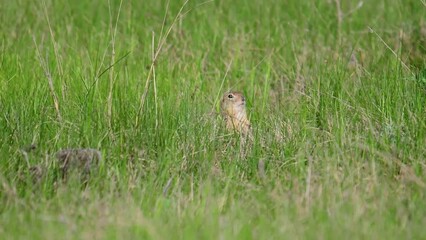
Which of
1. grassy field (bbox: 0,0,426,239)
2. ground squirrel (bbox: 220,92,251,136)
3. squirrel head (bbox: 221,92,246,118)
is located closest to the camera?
grassy field (bbox: 0,0,426,239)

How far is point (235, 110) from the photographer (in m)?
6.95

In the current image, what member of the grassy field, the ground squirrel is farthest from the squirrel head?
the grassy field

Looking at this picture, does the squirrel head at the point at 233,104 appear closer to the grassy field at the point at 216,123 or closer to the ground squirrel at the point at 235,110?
the ground squirrel at the point at 235,110

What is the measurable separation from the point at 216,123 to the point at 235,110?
567 millimetres

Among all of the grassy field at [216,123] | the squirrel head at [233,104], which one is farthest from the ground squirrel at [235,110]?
the grassy field at [216,123]

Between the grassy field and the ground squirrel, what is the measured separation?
100mm

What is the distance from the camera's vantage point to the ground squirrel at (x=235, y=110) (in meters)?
6.66

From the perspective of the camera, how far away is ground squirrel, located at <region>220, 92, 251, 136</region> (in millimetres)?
6660

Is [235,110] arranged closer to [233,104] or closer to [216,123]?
[233,104]

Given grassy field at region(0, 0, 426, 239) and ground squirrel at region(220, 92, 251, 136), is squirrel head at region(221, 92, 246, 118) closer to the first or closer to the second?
ground squirrel at region(220, 92, 251, 136)

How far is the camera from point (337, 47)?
314 inches

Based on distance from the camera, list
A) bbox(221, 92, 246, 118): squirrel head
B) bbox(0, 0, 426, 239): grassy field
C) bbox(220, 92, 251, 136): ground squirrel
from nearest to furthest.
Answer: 1. bbox(0, 0, 426, 239): grassy field
2. bbox(220, 92, 251, 136): ground squirrel
3. bbox(221, 92, 246, 118): squirrel head

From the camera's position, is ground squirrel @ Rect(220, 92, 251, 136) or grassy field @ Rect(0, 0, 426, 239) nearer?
grassy field @ Rect(0, 0, 426, 239)

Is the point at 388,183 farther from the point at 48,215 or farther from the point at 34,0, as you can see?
the point at 34,0
